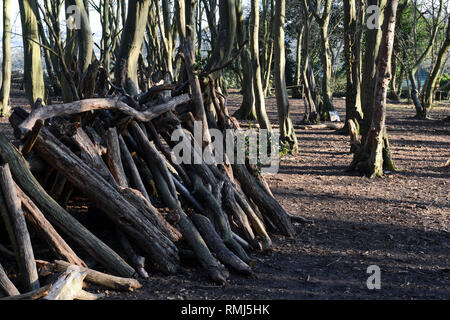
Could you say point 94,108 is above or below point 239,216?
above

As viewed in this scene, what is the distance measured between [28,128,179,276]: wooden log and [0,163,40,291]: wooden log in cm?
Result: 47

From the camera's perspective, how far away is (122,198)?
13.0 feet

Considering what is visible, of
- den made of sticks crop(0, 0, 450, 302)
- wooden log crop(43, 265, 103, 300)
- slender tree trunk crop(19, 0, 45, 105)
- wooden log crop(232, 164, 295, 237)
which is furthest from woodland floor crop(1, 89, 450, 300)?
slender tree trunk crop(19, 0, 45, 105)

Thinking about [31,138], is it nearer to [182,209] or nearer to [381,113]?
[182,209]

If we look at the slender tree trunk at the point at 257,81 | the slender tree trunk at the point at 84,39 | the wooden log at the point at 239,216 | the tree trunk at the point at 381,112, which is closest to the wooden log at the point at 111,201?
the wooden log at the point at 239,216

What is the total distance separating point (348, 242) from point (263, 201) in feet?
3.00

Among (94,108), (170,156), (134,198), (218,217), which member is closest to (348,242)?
(218,217)

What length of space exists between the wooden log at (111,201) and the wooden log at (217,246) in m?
0.39

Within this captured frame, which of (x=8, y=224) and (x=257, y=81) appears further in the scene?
(x=257, y=81)

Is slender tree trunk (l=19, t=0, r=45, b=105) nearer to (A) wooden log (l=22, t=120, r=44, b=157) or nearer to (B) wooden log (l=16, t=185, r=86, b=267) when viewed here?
(A) wooden log (l=22, t=120, r=44, b=157)

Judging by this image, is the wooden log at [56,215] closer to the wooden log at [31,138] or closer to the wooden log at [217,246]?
the wooden log at [31,138]

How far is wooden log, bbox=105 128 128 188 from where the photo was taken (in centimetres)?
429

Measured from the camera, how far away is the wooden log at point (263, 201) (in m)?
5.13

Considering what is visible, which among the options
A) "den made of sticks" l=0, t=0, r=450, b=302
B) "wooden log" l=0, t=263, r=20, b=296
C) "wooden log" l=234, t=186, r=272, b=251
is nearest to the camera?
"wooden log" l=0, t=263, r=20, b=296
